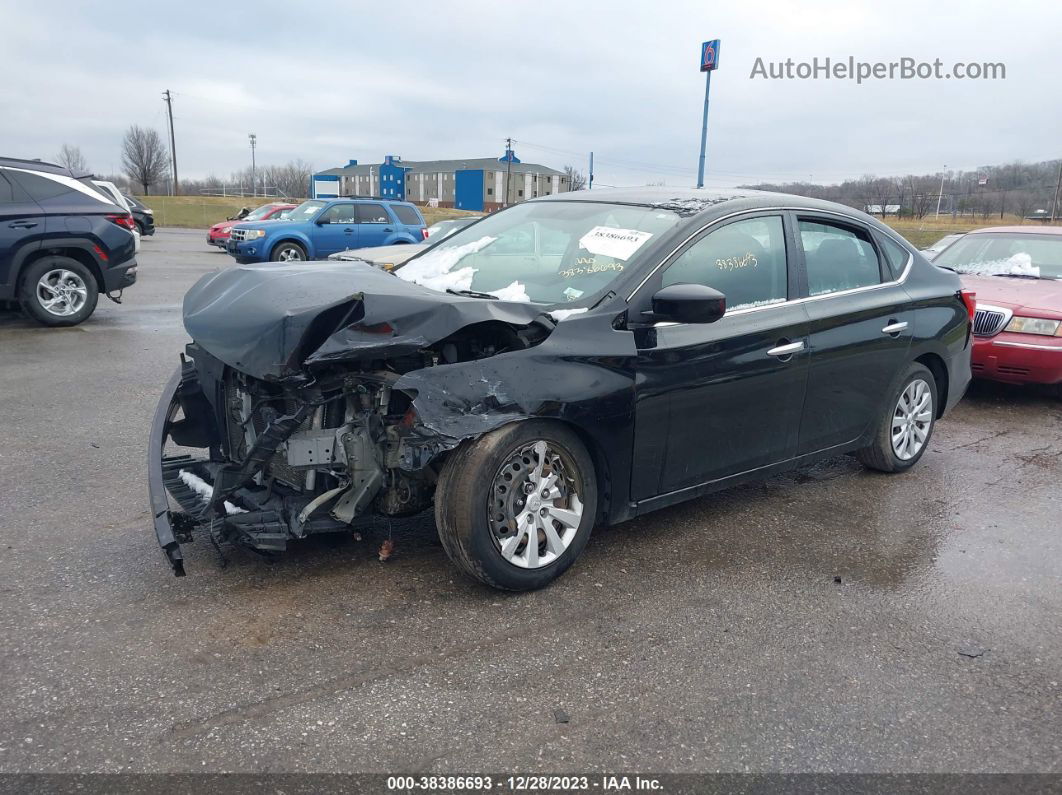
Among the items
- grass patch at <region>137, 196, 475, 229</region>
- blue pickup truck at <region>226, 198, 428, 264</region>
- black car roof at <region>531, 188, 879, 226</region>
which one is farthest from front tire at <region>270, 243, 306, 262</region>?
grass patch at <region>137, 196, 475, 229</region>

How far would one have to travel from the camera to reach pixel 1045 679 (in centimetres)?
318

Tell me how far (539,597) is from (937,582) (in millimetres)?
1924

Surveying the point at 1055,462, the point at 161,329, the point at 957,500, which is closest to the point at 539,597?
the point at 957,500

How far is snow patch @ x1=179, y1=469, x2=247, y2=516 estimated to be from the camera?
363cm

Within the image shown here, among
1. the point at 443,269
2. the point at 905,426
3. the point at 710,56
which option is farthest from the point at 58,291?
the point at 710,56

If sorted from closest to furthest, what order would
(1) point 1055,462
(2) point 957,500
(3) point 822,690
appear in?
(3) point 822,690 < (2) point 957,500 < (1) point 1055,462

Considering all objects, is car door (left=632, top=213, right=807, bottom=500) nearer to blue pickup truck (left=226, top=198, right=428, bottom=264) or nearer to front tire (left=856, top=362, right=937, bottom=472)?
front tire (left=856, top=362, right=937, bottom=472)

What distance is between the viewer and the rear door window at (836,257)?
4.72 m

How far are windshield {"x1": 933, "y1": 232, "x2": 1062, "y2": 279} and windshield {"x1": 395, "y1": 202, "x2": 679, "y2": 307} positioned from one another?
572cm

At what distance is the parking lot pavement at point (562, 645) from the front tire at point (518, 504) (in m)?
0.17

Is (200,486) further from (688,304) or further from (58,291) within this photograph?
(58,291)

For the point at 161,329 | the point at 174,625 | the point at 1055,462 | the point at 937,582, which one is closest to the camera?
the point at 174,625

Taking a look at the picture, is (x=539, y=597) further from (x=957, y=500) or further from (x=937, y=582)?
(x=957, y=500)

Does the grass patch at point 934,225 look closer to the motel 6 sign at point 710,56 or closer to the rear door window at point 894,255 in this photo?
the motel 6 sign at point 710,56
